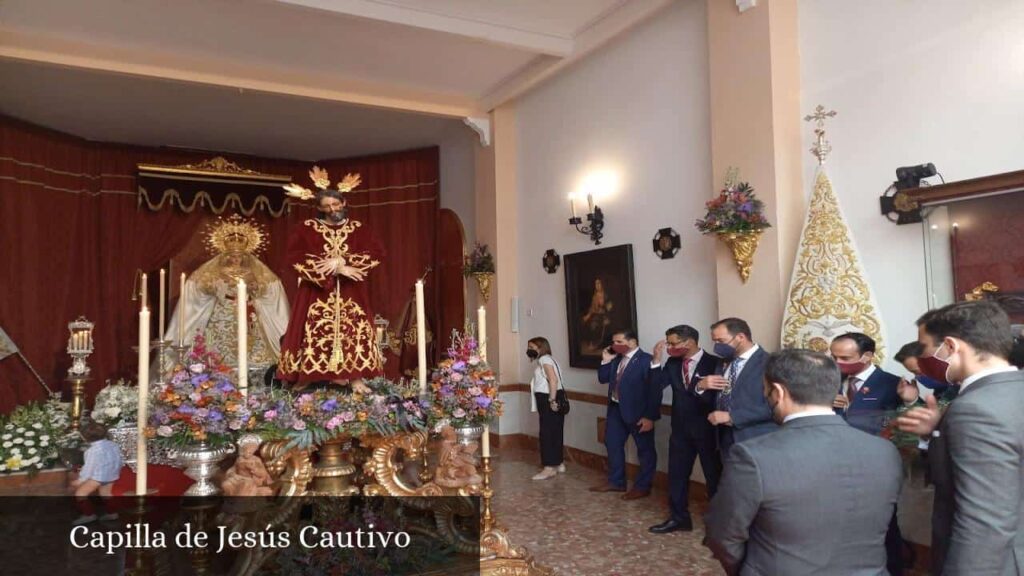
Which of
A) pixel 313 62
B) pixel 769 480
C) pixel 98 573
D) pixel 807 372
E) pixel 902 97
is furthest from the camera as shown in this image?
pixel 313 62

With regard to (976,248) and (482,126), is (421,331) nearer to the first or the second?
(976,248)

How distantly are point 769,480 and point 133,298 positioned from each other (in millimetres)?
10269

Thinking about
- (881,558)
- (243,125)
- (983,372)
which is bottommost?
(881,558)

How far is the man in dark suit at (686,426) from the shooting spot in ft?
17.5

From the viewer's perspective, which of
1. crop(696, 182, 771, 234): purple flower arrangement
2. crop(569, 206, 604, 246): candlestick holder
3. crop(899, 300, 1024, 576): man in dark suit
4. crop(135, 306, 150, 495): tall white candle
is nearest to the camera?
crop(899, 300, 1024, 576): man in dark suit

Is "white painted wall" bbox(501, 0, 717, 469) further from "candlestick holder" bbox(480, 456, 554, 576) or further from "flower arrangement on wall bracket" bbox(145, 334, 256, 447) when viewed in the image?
"flower arrangement on wall bracket" bbox(145, 334, 256, 447)

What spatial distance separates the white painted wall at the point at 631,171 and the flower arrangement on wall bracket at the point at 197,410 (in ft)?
14.8

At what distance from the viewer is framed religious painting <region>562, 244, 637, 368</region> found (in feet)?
23.3

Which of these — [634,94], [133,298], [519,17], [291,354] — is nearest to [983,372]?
[291,354]

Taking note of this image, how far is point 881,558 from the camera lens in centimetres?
209

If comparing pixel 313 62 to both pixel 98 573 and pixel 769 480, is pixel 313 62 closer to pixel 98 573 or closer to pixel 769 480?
pixel 98 573

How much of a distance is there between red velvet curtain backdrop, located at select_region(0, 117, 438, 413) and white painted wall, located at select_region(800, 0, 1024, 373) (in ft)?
23.3

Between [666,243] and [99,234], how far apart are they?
8.20m

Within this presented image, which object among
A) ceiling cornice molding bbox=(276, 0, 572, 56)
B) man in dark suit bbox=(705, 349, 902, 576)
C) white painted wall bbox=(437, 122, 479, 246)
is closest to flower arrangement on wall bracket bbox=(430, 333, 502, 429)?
man in dark suit bbox=(705, 349, 902, 576)
